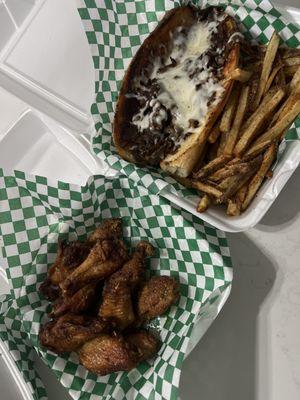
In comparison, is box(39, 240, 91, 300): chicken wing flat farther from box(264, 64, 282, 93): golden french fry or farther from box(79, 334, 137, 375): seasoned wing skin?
box(264, 64, 282, 93): golden french fry

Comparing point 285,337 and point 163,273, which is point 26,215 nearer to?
point 163,273

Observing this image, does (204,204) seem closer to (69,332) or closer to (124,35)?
(69,332)

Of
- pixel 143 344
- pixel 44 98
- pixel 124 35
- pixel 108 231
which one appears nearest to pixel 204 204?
pixel 108 231

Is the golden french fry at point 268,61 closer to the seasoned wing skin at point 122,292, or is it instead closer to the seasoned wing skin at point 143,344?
the seasoned wing skin at point 122,292

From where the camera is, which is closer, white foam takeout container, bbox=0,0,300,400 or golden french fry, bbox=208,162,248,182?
golden french fry, bbox=208,162,248,182

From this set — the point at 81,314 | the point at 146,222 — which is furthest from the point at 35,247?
the point at 146,222

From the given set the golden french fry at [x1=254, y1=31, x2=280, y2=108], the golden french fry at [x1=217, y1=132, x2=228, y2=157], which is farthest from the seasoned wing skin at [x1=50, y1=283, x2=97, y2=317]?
the golden french fry at [x1=254, y1=31, x2=280, y2=108]

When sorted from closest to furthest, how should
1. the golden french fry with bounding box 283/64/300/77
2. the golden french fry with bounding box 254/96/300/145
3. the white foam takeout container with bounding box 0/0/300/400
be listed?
the golden french fry with bounding box 254/96/300/145 → the golden french fry with bounding box 283/64/300/77 → the white foam takeout container with bounding box 0/0/300/400
